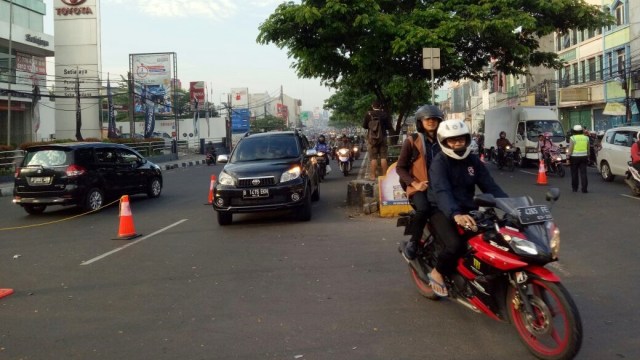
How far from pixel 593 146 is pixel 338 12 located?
41.6ft

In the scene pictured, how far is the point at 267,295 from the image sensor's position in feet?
18.4

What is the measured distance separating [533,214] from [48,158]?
11556 millimetres

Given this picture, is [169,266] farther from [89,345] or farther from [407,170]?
[407,170]

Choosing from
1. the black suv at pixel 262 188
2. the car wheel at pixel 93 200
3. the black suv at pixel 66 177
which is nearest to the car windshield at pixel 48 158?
the black suv at pixel 66 177

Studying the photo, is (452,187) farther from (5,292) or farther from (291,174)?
(291,174)

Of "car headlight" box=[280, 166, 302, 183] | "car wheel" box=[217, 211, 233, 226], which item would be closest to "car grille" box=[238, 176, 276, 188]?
"car headlight" box=[280, 166, 302, 183]

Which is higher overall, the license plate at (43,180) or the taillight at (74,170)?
the taillight at (74,170)

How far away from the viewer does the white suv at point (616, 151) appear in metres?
15.1

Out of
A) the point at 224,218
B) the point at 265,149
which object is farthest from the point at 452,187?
the point at 265,149

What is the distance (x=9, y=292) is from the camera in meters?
6.04

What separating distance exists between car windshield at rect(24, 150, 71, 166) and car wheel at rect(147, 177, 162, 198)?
316 cm

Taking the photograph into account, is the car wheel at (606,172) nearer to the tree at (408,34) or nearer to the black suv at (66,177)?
the tree at (408,34)

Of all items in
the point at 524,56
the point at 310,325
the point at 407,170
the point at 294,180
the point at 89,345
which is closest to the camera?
the point at 89,345

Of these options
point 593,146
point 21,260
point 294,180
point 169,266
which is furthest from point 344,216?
point 593,146
